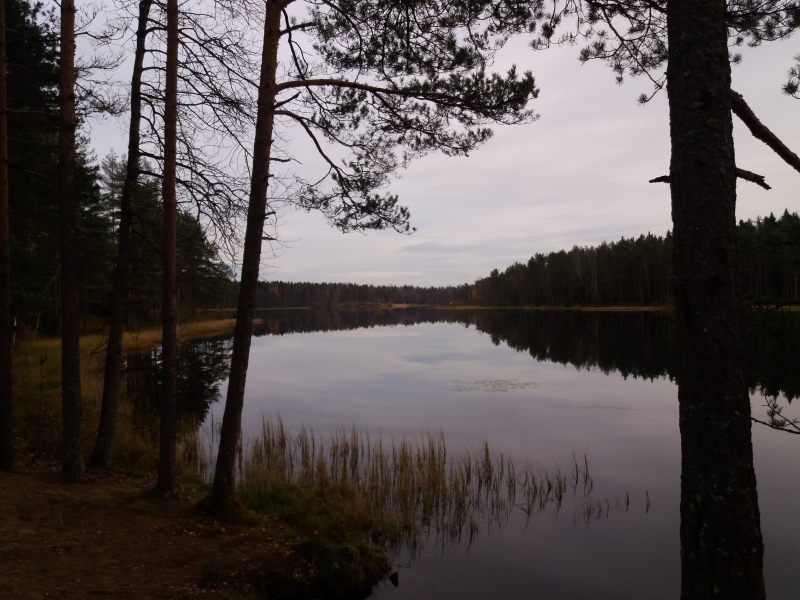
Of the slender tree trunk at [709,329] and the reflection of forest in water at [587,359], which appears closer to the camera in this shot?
the slender tree trunk at [709,329]

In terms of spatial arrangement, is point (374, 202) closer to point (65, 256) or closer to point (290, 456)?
point (65, 256)

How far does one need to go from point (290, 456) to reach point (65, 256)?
553cm

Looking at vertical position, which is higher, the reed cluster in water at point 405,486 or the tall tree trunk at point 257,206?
the tall tree trunk at point 257,206

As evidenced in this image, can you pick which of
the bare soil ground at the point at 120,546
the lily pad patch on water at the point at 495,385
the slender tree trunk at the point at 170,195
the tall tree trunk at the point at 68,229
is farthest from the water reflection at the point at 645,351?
the tall tree trunk at the point at 68,229

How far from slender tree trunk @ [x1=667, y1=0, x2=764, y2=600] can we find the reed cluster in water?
5.36m

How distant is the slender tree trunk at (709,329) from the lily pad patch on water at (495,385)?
56.8 ft

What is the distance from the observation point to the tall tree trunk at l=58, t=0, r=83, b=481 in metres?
6.84

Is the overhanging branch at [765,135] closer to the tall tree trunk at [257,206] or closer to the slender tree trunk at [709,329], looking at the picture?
the slender tree trunk at [709,329]

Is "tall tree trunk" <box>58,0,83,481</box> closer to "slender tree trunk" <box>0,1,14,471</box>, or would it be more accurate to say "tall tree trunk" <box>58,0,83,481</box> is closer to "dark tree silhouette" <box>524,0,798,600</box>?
"slender tree trunk" <box>0,1,14,471</box>

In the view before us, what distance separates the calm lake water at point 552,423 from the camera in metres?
6.96

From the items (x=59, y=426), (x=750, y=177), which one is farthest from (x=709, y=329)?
(x=59, y=426)

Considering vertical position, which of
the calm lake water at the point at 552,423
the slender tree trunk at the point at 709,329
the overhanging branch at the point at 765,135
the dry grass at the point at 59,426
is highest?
the overhanging branch at the point at 765,135

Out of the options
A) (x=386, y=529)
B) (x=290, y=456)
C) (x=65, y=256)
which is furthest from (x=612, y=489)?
(x=65, y=256)

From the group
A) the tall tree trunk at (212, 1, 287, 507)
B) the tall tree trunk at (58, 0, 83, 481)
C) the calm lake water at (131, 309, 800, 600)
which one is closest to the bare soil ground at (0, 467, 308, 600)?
the tall tree trunk at (58, 0, 83, 481)
